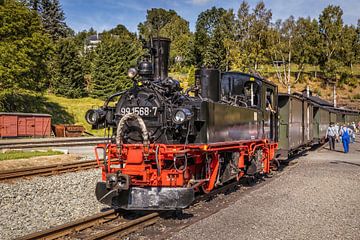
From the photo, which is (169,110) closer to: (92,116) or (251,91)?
(92,116)

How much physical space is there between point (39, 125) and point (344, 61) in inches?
1794

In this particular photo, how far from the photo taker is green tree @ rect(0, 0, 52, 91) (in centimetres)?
A: 3334

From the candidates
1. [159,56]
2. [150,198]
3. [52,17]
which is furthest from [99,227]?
[52,17]

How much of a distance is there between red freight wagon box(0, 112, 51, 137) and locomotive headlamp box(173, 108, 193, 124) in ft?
90.6

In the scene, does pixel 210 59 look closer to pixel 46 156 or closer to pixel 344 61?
pixel 344 61

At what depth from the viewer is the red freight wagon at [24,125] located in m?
31.3

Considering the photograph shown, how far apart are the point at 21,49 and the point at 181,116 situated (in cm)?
3195

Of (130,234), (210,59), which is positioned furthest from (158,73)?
(210,59)

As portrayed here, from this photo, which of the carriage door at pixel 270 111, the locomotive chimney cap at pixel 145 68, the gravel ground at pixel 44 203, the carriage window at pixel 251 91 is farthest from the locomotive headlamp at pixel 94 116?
→ the carriage door at pixel 270 111

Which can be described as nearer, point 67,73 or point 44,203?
point 44,203

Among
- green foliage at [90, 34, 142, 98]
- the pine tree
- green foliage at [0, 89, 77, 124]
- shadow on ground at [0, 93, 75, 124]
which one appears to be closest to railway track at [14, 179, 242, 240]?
green foliage at [0, 89, 77, 124]

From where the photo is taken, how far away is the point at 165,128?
7.52m

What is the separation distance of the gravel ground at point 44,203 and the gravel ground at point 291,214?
274 cm

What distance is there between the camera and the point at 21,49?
35.0 m
